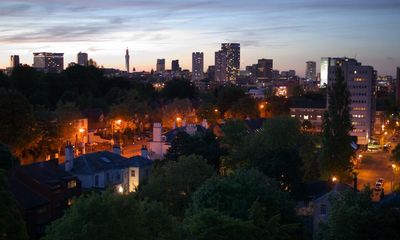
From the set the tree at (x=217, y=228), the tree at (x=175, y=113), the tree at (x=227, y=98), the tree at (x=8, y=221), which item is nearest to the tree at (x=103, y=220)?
the tree at (x=217, y=228)

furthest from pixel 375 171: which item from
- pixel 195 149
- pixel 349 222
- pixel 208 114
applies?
pixel 349 222

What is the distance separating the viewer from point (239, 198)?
25.5m

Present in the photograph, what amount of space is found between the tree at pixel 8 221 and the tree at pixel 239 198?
7500mm

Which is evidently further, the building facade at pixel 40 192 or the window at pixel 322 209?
the window at pixel 322 209

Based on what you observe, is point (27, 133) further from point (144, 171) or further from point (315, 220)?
point (315, 220)

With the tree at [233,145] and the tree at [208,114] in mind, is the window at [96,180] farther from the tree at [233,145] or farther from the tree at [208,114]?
the tree at [208,114]

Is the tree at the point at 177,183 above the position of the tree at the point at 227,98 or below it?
below

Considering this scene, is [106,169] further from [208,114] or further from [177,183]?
[208,114]

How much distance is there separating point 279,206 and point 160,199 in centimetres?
689

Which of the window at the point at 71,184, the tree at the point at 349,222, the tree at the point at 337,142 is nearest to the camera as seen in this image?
the tree at the point at 349,222

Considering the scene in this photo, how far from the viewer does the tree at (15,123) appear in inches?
1889

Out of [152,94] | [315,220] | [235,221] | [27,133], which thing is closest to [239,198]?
[235,221]

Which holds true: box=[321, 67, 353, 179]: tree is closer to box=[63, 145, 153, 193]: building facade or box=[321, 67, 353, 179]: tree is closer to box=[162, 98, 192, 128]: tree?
box=[63, 145, 153, 193]: building facade

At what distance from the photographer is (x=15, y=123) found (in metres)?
48.3
